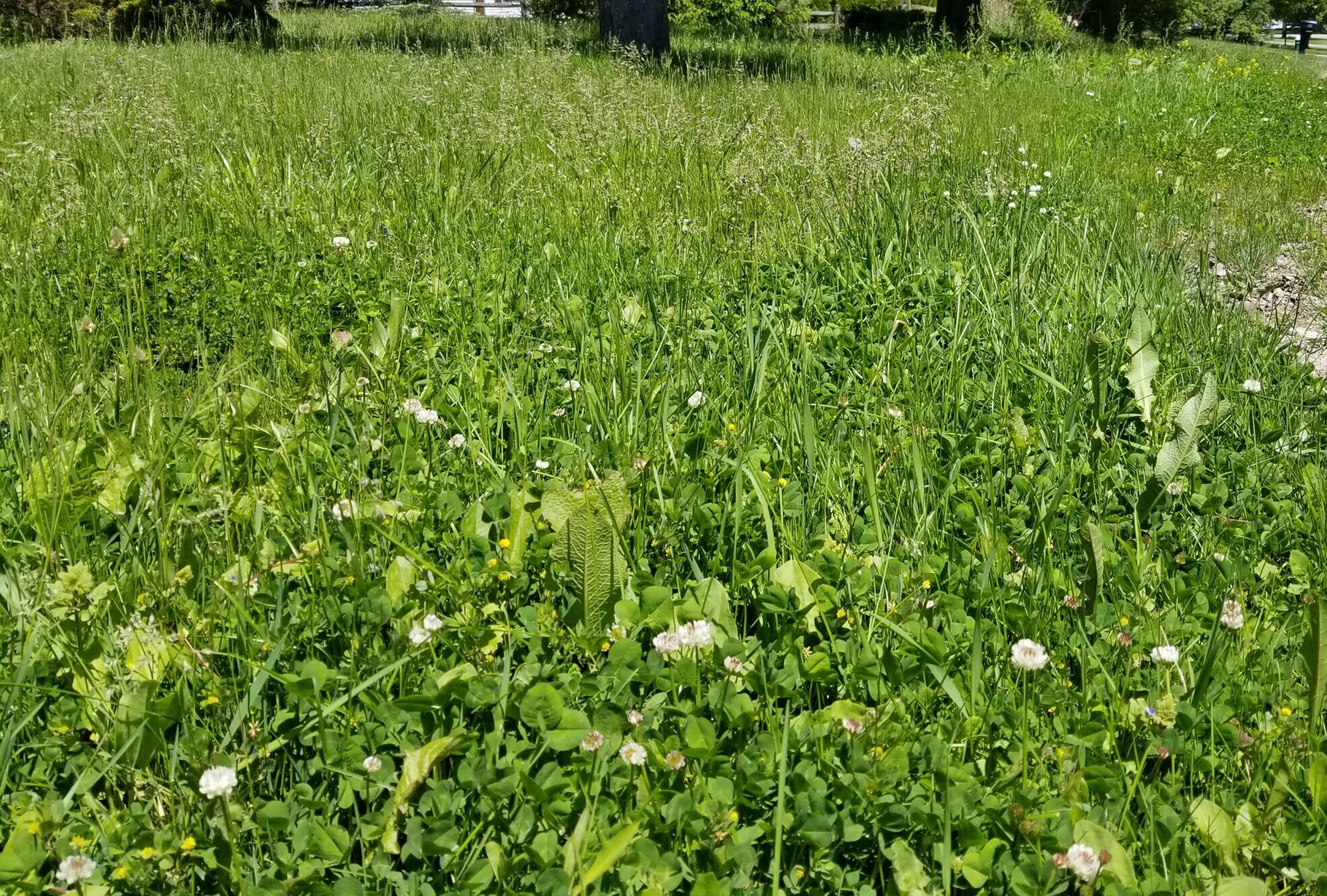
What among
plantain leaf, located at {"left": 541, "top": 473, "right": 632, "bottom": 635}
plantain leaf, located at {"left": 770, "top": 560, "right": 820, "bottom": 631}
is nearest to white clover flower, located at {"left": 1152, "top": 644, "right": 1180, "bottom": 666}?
plantain leaf, located at {"left": 770, "top": 560, "right": 820, "bottom": 631}

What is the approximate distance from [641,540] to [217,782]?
1082 mm

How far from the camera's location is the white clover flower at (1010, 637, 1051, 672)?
182 cm

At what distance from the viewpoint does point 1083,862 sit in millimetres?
1510

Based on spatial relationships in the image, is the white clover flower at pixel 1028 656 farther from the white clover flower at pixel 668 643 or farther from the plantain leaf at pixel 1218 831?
the white clover flower at pixel 668 643

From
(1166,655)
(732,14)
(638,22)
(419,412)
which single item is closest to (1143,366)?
(1166,655)

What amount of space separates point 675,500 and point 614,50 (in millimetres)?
8599

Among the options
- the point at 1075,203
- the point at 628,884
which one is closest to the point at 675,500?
the point at 628,884

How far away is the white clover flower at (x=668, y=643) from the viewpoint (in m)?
1.88

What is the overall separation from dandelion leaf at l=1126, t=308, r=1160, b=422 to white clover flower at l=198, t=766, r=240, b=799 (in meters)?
2.65

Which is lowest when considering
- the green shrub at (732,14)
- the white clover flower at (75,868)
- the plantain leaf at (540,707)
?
the white clover flower at (75,868)

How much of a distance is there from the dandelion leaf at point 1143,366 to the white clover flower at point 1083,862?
184cm

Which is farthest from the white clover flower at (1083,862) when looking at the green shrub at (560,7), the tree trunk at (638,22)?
the green shrub at (560,7)

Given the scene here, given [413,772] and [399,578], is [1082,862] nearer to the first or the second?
[413,772]

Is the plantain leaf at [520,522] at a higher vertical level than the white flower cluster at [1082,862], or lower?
higher
